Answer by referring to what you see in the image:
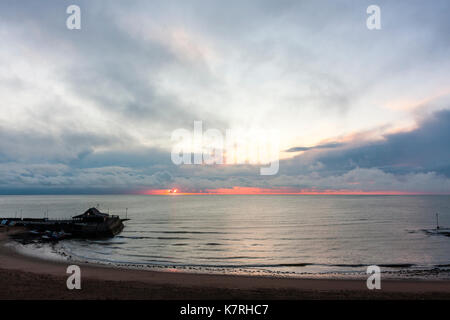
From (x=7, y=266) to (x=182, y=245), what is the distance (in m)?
26.0

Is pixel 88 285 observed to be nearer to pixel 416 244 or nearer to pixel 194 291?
pixel 194 291

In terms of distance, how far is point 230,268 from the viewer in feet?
114

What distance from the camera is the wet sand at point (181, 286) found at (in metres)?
20.7

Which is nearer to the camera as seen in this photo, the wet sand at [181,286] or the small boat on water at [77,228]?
the wet sand at [181,286]

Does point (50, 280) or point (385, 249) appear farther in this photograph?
point (385, 249)

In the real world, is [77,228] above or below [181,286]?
below

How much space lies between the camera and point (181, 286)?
24.3 m

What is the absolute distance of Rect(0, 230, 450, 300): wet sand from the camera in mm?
20672

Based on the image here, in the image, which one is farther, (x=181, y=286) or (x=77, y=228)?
(x=77, y=228)

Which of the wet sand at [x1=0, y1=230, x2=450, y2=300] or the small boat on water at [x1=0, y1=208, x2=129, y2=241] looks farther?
the small boat on water at [x1=0, y1=208, x2=129, y2=241]

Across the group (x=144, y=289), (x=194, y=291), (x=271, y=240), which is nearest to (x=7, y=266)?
(x=144, y=289)
